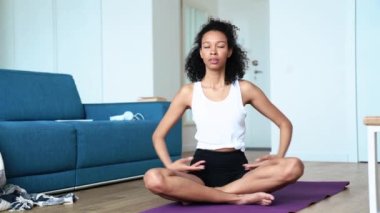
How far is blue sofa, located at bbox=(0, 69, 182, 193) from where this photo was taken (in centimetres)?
265

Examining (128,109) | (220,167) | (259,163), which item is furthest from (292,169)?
(128,109)

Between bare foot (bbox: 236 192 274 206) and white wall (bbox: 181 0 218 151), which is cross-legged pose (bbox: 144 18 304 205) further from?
white wall (bbox: 181 0 218 151)

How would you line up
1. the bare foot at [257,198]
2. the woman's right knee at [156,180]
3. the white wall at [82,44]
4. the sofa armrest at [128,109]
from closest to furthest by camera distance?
the woman's right knee at [156,180] → the bare foot at [257,198] → the sofa armrest at [128,109] → the white wall at [82,44]

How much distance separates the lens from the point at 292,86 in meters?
4.86

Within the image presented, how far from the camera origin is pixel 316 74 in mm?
4746

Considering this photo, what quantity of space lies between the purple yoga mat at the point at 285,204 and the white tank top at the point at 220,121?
0.26 m

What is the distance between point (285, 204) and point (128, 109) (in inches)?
75.1

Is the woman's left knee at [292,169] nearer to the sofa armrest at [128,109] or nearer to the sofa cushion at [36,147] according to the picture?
the sofa cushion at [36,147]

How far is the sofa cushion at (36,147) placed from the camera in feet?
8.38

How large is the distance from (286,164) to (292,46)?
9.62 ft

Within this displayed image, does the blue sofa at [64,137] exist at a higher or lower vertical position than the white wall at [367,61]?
lower

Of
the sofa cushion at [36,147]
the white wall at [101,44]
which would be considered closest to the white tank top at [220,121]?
the sofa cushion at [36,147]

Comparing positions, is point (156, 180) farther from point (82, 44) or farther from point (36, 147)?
point (82, 44)

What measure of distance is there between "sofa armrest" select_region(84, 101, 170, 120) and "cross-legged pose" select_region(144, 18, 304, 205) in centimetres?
149
